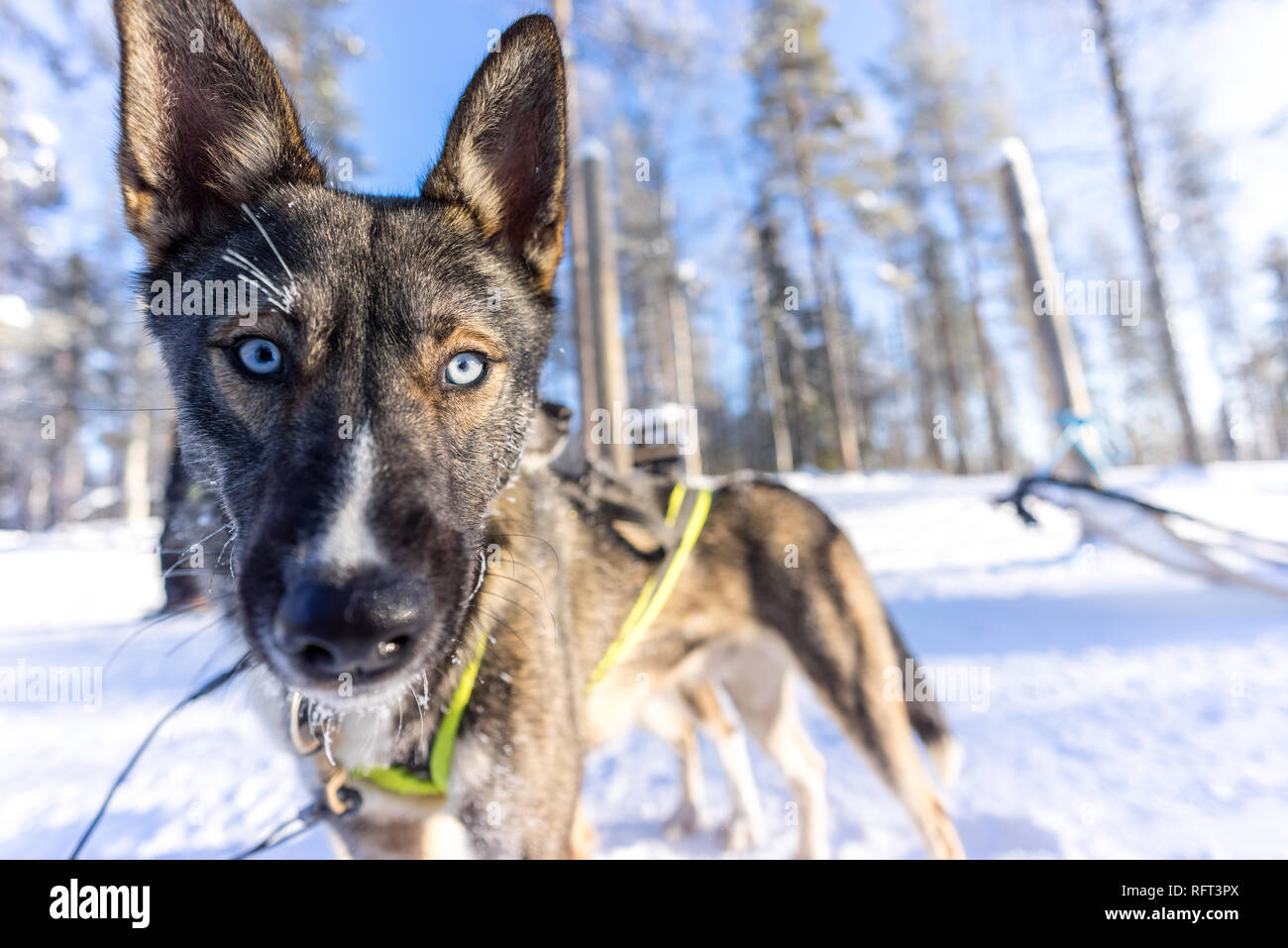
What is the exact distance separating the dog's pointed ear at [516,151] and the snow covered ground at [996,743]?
4.94ft

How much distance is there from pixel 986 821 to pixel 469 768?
232cm

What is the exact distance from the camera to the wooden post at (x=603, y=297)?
7844mm

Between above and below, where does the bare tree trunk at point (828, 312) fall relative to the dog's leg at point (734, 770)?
above

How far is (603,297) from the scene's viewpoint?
8055mm

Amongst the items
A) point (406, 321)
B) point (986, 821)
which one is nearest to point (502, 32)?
point (406, 321)

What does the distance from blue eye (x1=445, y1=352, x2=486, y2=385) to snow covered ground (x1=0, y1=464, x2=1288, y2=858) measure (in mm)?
1080

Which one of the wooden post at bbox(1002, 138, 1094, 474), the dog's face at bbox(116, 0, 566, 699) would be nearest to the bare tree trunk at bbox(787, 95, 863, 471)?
the wooden post at bbox(1002, 138, 1094, 474)

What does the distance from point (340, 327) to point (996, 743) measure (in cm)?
358

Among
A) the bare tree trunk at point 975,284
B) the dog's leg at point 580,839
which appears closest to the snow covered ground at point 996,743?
the dog's leg at point 580,839

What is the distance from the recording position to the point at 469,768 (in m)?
1.65

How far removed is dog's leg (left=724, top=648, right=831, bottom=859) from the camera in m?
2.80
